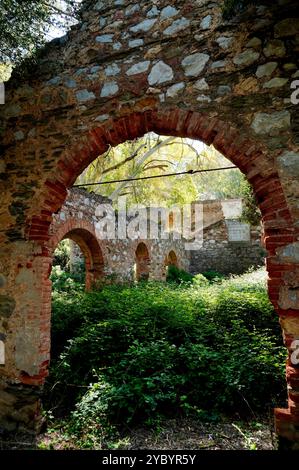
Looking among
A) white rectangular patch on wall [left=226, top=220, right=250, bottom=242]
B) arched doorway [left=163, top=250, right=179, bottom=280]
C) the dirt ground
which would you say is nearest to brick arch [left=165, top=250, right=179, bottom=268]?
arched doorway [left=163, top=250, right=179, bottom=280]

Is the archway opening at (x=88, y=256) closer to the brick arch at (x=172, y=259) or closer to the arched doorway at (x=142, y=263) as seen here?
the arched doorway at (x=142, y=263)

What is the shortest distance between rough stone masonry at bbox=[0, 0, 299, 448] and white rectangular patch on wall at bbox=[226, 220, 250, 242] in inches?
520

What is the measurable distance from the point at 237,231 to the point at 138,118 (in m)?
13.5

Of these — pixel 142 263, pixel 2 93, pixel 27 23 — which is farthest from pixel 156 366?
pixel 142 263

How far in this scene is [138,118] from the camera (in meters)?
3.38

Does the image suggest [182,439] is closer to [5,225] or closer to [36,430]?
[36,430]

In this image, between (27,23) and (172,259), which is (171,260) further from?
(27,23)

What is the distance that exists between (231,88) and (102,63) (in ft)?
4.93

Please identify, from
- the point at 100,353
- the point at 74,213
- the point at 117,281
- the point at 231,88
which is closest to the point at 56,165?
the point at 231,88

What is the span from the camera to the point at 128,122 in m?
3.42

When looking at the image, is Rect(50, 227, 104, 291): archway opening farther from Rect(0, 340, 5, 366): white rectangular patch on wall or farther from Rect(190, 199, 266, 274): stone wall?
Rect(190, 199, 266, 274): stone wall

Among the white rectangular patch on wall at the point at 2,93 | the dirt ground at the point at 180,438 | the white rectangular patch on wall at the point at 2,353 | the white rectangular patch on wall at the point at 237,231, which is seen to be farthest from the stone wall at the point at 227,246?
the white rectangular patch on wall at the point at 2,93

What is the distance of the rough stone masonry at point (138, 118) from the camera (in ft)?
9.27

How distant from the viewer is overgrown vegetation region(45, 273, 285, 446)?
350cm
